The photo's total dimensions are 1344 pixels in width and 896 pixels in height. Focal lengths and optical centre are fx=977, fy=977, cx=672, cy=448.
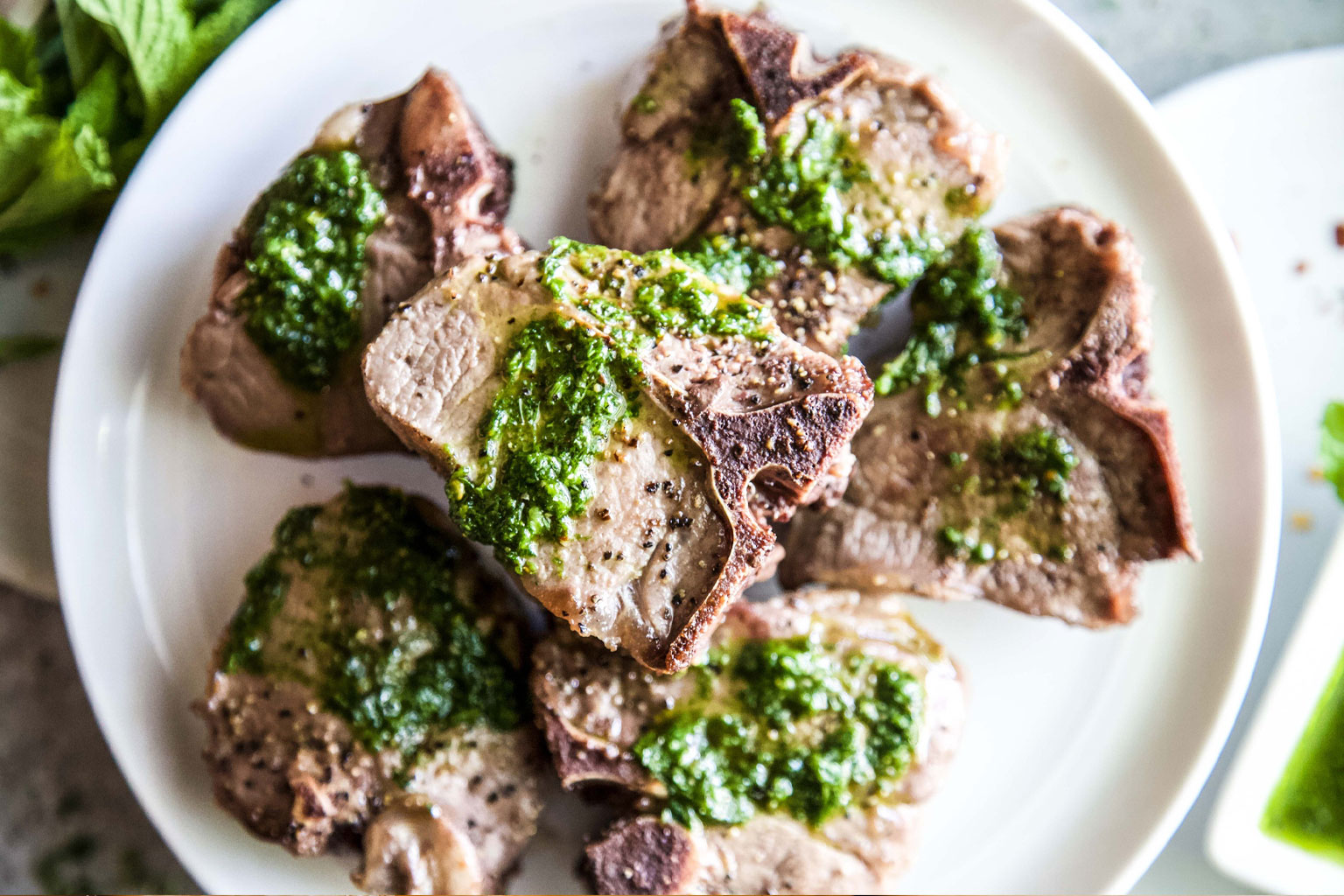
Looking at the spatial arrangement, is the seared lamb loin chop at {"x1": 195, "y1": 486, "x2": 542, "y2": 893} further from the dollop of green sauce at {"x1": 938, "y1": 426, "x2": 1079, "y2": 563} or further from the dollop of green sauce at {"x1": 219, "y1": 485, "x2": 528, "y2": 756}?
the dollop of green sauce at {"x1": 938, "y1": 426, "x2": 1079, "y2": 563}

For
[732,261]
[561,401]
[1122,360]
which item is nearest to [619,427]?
[561,401]

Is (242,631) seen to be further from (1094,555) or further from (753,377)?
(1094,555)

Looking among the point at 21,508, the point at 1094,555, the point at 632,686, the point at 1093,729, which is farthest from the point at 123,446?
the point at 1093,729

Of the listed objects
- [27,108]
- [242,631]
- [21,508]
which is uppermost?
[27,108]

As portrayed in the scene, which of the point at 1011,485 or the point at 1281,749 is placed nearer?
the point at 1011,485

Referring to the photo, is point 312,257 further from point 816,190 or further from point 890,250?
point 890,250
